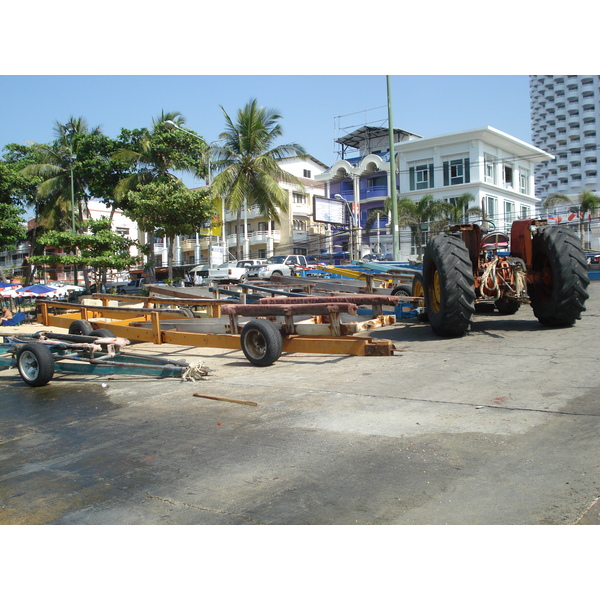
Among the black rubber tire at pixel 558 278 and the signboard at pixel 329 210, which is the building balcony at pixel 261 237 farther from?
the black rubber tire at pixel 558 278

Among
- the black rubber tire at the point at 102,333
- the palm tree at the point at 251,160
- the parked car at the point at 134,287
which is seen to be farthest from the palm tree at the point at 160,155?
the black rubber tire at the point at 102,333

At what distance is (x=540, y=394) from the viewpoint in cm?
587

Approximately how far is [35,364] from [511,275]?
26.1 ft

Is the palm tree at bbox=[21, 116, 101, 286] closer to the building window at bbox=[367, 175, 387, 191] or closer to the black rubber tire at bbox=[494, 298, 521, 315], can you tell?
the building window at bbox=[367, 175, 387, 191]

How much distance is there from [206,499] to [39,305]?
32.6 feet

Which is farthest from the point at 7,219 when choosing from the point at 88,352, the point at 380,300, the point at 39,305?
the point at 380,300

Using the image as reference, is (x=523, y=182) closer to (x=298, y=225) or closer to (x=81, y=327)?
(x=298, y=225)

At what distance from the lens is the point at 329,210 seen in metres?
50.4

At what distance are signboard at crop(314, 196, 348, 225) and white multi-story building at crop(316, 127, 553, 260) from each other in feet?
5.12

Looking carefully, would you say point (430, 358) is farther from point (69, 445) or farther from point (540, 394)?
point (69, 445)

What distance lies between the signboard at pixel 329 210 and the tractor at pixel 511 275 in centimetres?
3883

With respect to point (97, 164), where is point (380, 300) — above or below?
below

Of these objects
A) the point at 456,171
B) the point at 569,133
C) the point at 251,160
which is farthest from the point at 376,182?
the point at 569,133

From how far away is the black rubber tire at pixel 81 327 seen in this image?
10039 millimetres
